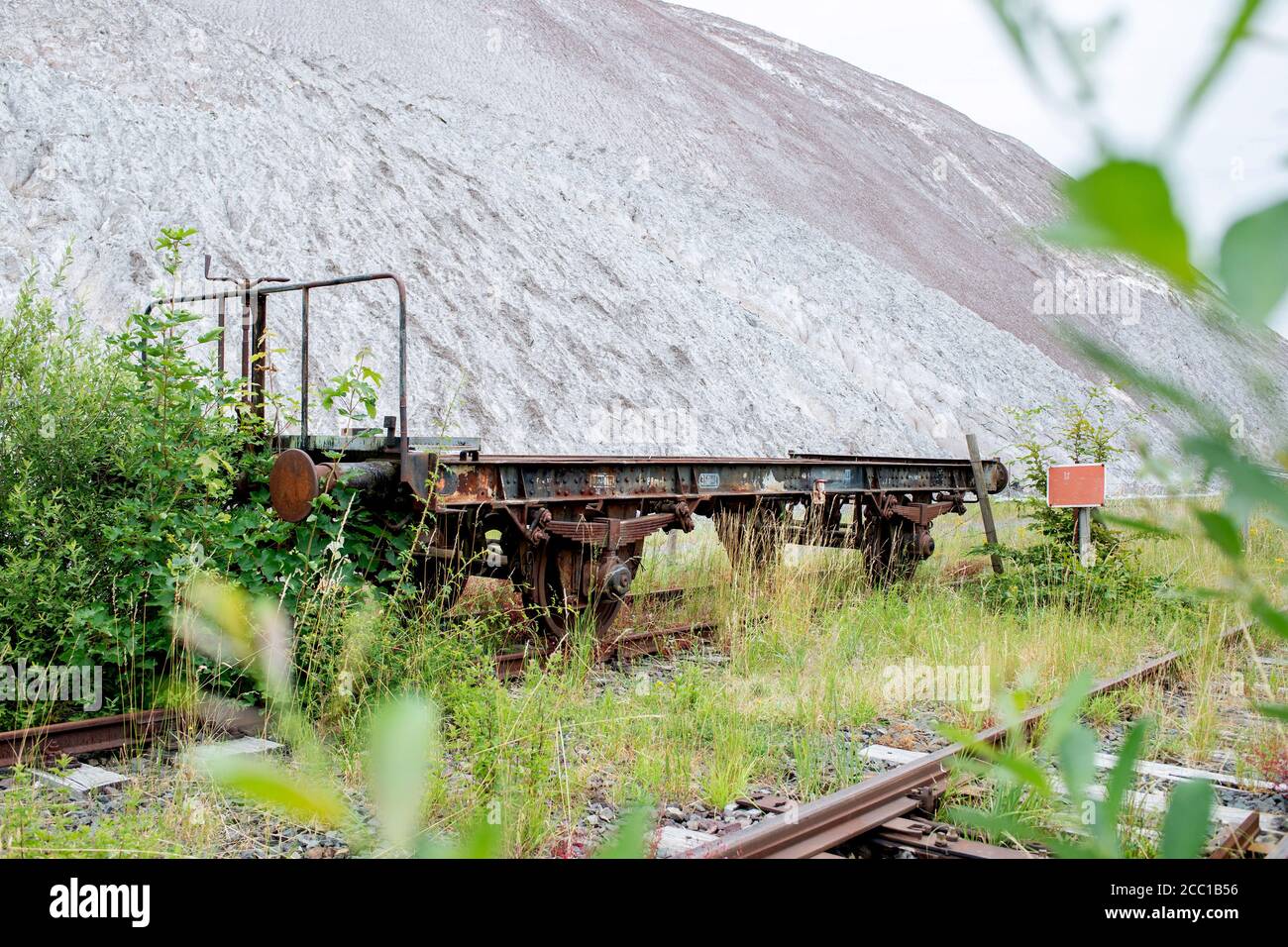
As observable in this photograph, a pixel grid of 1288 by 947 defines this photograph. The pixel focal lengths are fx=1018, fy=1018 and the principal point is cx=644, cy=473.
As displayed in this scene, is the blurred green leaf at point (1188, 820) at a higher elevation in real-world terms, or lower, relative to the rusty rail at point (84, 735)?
higher

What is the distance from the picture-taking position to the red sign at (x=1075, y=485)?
8.66 meters

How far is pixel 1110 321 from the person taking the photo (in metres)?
45.8

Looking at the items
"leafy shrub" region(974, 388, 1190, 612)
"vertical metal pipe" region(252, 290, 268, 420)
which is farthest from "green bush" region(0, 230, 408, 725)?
"leafy shrub" region(974, 388, 1190, 612)

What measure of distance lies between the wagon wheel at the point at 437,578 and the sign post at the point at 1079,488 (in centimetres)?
515

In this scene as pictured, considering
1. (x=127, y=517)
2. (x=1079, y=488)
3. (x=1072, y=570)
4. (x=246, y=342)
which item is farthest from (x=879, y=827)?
(x=1072, y=570)

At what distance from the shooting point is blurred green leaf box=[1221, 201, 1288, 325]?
43cm

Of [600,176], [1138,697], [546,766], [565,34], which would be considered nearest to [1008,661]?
[1138,697]

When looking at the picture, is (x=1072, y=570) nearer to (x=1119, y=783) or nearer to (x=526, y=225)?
(x=1119, y=783)

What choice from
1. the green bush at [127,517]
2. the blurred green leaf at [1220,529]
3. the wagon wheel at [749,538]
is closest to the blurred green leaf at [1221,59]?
the blurred green leaf at [1220,529]

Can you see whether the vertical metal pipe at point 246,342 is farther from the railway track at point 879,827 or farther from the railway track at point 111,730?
the railway track at point 879,827

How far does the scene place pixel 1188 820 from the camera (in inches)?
23.4

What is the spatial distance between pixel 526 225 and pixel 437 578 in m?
21.2
